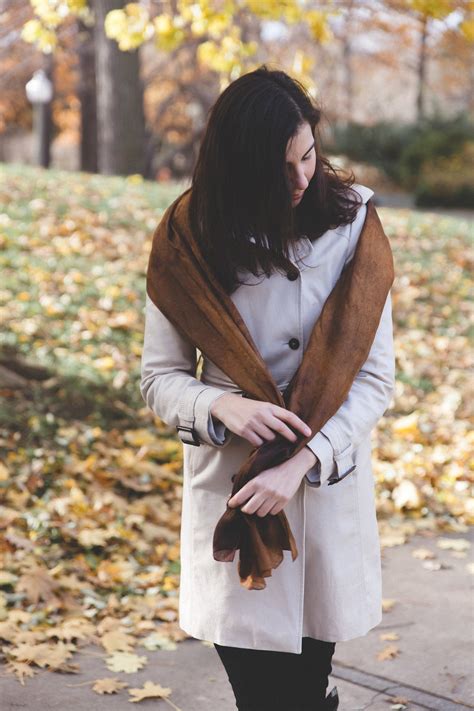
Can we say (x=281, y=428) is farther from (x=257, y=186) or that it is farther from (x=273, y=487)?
(x=257, y=186)

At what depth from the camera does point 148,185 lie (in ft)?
37.6

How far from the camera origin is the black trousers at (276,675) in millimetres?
2422

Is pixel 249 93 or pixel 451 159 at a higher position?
pixel 249 93

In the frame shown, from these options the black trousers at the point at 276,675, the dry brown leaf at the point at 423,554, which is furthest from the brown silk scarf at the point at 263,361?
the dry brown leaf at the point at 423,554

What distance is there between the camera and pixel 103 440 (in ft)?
18.1

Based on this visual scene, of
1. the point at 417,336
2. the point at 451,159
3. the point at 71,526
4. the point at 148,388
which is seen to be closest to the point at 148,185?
the point at 417,336

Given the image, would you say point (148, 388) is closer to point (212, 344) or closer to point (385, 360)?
point (212, 344)

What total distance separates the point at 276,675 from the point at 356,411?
72 centimetres

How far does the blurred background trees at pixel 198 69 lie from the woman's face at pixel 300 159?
4.22 meters

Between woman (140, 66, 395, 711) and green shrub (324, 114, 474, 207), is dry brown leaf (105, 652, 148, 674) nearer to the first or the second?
woman (140, 66, 395, 711)

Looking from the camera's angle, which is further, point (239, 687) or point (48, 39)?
point (48, 39)

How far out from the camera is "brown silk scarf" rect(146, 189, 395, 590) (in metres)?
2.19

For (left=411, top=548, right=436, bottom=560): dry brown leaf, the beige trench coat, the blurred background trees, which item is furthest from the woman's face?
the blurred background trees

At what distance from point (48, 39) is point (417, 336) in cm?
364
